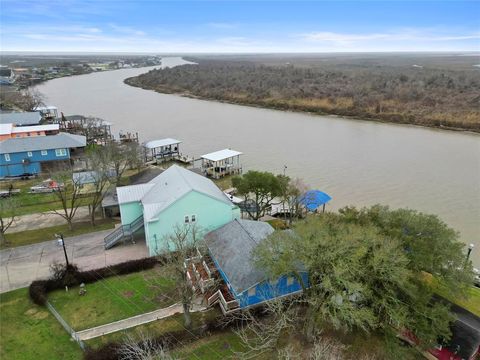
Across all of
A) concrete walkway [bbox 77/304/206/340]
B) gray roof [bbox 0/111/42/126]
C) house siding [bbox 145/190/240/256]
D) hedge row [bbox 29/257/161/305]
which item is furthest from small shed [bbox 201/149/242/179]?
gray roof [bbox 0/111/42/126]

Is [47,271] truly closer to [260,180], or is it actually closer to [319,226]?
[260,180]

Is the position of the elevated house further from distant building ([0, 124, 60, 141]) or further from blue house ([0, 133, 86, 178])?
distant building ([0, 124, 60, 141])

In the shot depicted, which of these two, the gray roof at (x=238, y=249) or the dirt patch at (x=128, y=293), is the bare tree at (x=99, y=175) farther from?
the gray roof at (x=238, y=249)

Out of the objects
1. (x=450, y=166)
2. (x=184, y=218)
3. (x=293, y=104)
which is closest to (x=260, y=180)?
(x=184, y=218)

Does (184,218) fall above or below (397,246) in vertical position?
below

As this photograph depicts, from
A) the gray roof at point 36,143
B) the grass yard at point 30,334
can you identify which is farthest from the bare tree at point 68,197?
the grass yard at point 30,334

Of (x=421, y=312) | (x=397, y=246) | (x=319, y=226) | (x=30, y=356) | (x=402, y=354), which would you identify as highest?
(x=319, y=226)

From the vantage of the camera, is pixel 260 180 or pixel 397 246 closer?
pixel 397 246
